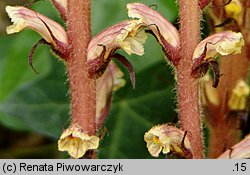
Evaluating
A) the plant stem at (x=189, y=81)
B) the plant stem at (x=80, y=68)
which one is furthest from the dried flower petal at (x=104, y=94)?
the plant stem at (x=189, y=81)

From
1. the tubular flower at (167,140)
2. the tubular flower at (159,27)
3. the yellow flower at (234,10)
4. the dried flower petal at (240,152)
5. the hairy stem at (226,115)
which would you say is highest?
the yellow flower at (234,10)

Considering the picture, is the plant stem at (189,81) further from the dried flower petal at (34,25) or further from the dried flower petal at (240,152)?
the dried flower petal at (34,25)

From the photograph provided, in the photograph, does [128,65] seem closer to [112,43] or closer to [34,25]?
[112,43]

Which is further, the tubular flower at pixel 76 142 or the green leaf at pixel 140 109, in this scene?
the green leaf at pixel 140 109

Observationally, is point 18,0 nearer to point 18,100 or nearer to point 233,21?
point 18,100

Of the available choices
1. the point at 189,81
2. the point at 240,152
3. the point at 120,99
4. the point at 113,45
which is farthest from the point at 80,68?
the point at 120,99

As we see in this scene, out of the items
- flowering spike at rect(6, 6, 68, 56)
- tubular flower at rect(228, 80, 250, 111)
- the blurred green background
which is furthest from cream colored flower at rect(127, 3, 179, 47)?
the blurred green background

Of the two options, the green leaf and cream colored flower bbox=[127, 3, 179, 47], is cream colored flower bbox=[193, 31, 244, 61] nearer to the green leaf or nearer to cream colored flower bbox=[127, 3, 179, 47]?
cream colored flower bbox=[127, 3, 179, 47]

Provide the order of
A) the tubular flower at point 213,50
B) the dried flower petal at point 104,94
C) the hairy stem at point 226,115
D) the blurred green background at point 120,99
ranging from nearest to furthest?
1. the tubular flower at point 213,50
2. the dried flower petal at point 104,94
3. the hairy stem at point 226,115
4. the blurred green background at point 120,99
